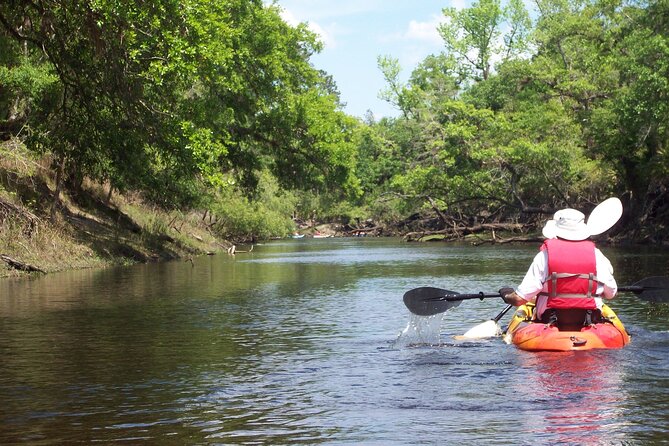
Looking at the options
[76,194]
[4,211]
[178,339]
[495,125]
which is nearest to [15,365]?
[178,339]

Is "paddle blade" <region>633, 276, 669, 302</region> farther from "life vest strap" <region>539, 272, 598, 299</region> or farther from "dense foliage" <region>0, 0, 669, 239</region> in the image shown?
"dense foliage" <region>0, 0, 669, 239</region>

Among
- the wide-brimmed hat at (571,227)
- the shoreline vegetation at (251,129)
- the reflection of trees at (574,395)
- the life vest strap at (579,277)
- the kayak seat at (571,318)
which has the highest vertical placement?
the shoreline vegetation at (251,129)

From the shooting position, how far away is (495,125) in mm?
54156

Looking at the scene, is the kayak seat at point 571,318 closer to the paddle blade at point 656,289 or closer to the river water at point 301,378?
the river water at point 301,378

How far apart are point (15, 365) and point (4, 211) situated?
A: 14543mm

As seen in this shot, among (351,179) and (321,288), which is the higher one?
(351,179)

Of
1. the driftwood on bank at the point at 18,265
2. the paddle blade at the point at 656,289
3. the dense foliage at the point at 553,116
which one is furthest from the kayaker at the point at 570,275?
the dense foliage at the point at 553,116

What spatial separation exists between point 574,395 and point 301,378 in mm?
3017

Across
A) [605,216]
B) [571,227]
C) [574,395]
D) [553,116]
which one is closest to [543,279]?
[571,227]

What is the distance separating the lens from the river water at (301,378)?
757 centimetres

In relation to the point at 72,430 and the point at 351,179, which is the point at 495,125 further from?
the point at 72,430

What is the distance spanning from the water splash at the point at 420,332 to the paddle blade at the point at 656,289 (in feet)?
9.84

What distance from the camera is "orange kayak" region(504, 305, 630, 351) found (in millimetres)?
10953

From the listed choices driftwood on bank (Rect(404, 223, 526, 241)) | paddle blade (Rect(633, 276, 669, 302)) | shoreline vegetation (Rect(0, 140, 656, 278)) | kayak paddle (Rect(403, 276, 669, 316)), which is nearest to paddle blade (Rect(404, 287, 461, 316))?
kayak paddle (Rect(403, 276, 669, 316))
